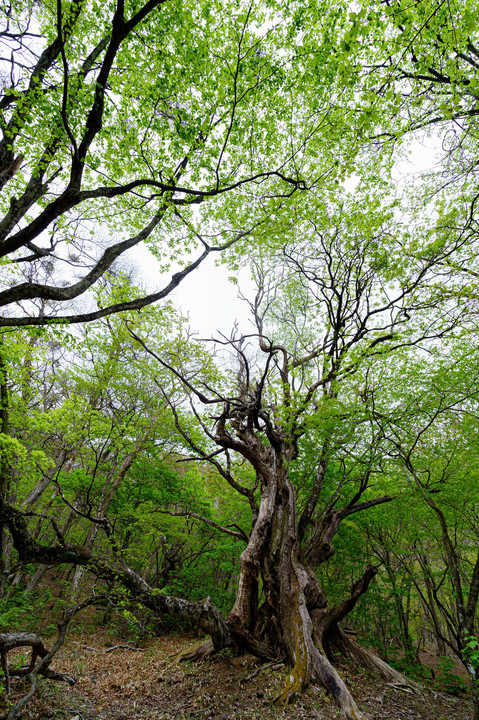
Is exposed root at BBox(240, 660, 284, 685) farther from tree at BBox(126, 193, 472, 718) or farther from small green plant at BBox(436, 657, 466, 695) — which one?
small green plant at BBox(436, 657, 466, 695)

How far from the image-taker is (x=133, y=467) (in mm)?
11023

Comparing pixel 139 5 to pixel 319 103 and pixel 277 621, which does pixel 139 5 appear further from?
pixel 277 621

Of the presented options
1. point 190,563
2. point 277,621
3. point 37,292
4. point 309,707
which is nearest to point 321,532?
point 277,621

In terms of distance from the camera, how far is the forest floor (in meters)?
4.17

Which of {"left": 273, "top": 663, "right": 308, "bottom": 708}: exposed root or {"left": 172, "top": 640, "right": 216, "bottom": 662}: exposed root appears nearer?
{"left": 273, "top": 663, "right": 308, "bottom": 708}: exposed root

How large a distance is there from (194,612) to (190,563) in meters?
7.25

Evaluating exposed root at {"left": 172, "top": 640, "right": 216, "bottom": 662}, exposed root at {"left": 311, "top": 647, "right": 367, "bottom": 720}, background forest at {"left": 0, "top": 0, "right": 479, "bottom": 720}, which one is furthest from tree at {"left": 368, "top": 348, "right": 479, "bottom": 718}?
exposed root at {"left": 172, "top": 640, "right": 216, "bottom": 662}

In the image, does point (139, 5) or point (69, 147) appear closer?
point (69, 147)

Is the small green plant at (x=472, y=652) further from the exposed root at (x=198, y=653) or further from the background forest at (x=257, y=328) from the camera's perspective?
the exposed root at (x=198, y=653)

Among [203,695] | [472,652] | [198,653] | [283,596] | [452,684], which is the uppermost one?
[472,652]

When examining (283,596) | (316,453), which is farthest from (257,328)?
(283,596)

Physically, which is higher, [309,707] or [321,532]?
[321,532]

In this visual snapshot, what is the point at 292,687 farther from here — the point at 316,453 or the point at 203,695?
the point at 316,453

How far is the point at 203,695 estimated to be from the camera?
189 inches
